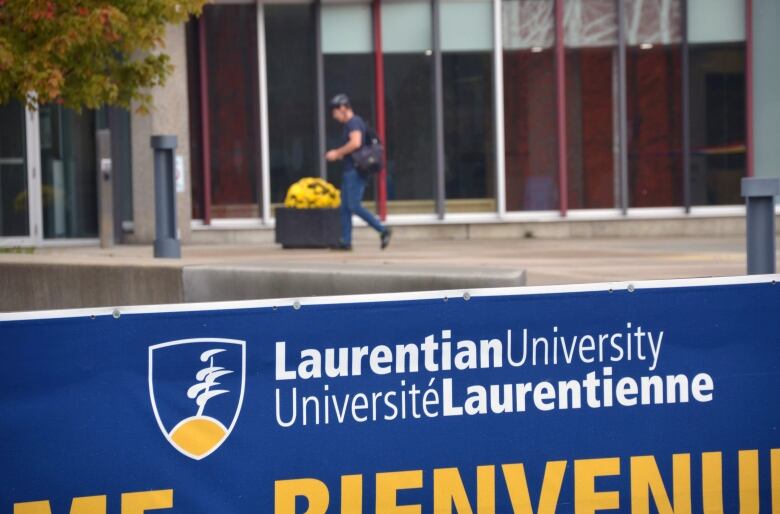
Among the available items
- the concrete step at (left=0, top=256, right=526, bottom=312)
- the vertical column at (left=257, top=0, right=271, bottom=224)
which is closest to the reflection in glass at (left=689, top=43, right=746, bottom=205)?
the vertical column at (left=257, top=0, right=271, bottom=224)

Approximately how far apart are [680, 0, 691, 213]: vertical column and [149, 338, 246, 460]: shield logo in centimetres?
1756

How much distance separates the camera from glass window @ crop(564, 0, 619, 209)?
69.8 feet

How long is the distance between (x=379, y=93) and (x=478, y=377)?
1641 cm

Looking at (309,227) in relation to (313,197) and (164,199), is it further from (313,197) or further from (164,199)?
(164,199)

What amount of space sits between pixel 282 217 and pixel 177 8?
4331mm

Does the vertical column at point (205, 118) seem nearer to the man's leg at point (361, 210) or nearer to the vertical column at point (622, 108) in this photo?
the man's leg at point (361, 210)

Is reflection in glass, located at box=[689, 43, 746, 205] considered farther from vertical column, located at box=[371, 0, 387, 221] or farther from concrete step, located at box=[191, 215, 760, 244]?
vertical column, located at box=[371, 0, 387, 221]

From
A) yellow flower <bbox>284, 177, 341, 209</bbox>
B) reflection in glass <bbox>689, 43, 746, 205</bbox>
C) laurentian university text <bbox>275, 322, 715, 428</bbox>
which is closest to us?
laurentian university text <bbox>275, 322, 715, 428</bbox>

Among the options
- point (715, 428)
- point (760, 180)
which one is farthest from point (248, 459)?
point (760, 180)

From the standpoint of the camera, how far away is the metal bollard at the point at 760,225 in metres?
7.07

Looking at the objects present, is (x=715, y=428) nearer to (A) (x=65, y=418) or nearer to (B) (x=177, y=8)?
(A) (x=65, y=418)

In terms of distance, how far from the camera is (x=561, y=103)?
69.6 ft

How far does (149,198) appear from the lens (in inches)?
787

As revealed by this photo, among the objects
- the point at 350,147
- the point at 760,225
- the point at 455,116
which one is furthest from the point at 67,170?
the point at 760,225
